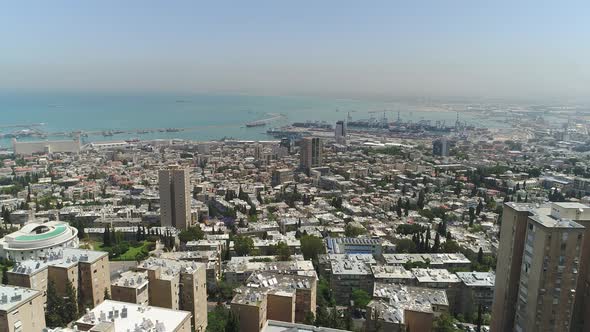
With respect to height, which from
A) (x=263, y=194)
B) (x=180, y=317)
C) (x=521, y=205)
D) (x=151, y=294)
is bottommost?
(x=263, y=194)

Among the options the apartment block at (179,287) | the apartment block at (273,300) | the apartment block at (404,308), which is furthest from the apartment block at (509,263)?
the apartment block at (179,287)

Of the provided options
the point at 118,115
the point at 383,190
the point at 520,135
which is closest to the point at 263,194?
the point at 383,190

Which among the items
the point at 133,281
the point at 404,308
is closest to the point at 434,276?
the point at 404,308

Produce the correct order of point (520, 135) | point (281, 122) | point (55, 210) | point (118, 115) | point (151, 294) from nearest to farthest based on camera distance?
point (151, 294), point (55, 210), point (520, 135), point (281, 122), point (118, 115)

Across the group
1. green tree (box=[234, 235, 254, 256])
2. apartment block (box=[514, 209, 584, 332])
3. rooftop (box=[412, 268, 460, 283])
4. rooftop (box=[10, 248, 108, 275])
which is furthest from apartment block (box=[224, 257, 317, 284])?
apartment block (box=[514, 209, 584, 332])

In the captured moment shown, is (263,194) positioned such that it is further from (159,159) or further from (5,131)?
(5,131)
